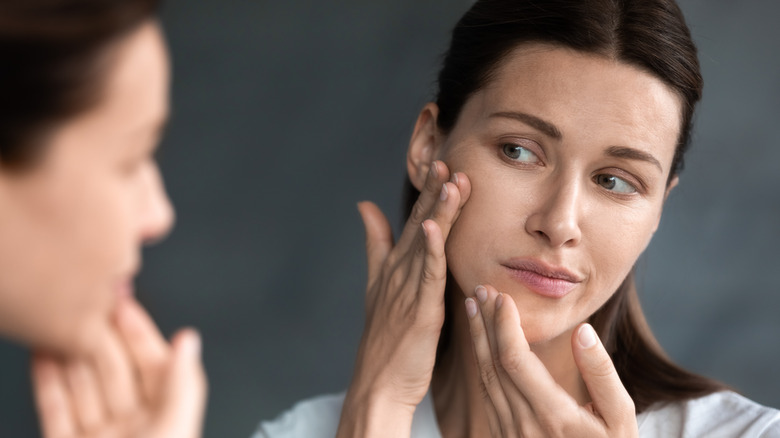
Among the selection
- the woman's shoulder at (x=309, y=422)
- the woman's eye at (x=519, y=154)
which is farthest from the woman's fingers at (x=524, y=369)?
the woman's shoulder at (x=309, y=422)

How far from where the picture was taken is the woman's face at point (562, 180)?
1.42 m

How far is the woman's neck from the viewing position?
1.68 meters

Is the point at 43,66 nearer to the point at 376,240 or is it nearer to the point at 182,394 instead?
the point at 182,394

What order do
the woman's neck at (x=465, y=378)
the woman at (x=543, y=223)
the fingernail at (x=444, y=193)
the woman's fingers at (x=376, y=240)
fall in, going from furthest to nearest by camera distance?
the woman's fingers at (x=376, y=240)
the woman's neck at (x=465, y=378)
the fingernail at (x=444, y=193)
the woman at (x=543, y=223)

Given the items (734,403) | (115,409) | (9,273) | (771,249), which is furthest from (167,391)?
(771,249)

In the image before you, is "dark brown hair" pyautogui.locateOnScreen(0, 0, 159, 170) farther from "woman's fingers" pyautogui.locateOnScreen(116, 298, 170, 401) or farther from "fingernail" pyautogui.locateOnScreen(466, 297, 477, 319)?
"fingernail" pyautogui.locateOnScreen(466, 297, 477, 319)

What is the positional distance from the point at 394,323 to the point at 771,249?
139cm

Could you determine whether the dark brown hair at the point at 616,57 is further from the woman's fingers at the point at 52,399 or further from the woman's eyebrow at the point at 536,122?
the woman's fingers at the point at 52,399

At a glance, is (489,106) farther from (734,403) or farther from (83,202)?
(83,202)

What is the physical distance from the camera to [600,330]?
177 centimetres

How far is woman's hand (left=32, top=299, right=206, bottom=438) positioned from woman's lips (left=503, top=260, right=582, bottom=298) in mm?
710

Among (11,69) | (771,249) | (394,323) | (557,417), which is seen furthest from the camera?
(771,249)

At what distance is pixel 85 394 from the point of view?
0.92 meters

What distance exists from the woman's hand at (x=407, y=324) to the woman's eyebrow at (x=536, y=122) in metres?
0.14
